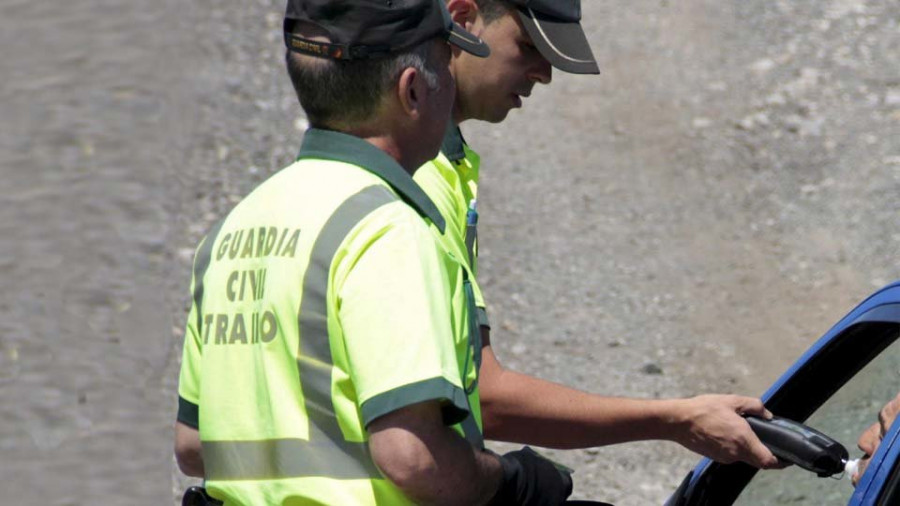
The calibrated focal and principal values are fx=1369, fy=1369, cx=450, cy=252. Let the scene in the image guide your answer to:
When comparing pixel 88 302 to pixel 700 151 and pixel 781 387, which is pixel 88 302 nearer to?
pixel 700 151

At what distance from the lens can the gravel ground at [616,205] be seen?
7383 millimetres

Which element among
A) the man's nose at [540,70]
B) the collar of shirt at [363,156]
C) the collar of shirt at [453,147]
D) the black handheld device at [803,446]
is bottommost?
the black handheld device at [803,446]

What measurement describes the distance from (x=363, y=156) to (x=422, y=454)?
1.81 ft

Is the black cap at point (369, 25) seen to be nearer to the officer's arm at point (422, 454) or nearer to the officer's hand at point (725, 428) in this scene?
the officer's arm at point (422, 454)

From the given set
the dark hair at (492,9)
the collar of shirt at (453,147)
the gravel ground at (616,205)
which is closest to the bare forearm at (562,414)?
the collar of shirt at (453,147)

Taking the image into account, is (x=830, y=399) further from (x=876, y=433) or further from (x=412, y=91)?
(x=412, y=91)

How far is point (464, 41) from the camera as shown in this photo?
2.62 meters

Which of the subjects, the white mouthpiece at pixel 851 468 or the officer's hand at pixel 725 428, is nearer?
the white mouthpiece at pixel 851 468

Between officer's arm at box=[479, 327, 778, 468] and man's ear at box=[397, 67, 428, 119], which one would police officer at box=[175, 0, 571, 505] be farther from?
officer's arm at box=[479, 327, 778, 468]

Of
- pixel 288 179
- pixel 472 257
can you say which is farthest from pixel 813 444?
pixel 288 179

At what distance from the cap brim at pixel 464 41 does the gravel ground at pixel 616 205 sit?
4061 millimetres

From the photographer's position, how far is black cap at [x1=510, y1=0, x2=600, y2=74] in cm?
332

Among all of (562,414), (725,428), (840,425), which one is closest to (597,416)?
(562,414)

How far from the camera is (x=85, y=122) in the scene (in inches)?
392
